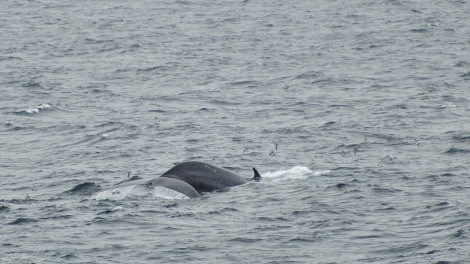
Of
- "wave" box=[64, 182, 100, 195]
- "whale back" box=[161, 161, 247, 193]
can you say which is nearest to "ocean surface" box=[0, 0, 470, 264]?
"wave" box=[64, 182, 100, 195]

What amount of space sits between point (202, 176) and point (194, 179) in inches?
11.9

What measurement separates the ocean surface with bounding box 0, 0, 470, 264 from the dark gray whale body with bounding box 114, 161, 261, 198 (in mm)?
538

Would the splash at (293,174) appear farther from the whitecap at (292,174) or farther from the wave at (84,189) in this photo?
the wave at (84,189)

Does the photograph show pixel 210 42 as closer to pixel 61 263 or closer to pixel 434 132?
pixel 434 132

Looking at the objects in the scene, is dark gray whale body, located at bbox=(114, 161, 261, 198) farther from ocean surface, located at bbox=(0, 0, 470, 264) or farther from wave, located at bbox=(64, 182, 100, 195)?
wave, located at bbox=(64, 182, 100, 195)

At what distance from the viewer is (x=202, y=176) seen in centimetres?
2934

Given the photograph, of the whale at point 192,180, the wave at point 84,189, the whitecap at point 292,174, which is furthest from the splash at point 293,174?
the wave at point 84,189

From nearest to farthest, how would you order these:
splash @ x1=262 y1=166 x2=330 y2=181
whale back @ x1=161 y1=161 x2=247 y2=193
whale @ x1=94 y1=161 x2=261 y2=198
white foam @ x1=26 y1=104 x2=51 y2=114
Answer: whale @ x1=94 y1=161 x2=261 y2=198 → whale back @ x1=161 y1=161 x2=247 y2=193 → splash @ x1=262 y1=166 x2=330 y2=181 → white foam @ x1=26 y1=104 x2=51 y2=114

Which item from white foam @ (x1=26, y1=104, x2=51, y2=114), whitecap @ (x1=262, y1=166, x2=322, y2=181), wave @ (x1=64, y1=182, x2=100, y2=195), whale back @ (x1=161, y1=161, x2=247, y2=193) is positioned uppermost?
whale back @ (x1=161, y1=161, x2=247, y2=193)

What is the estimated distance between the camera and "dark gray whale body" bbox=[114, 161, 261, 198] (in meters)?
28.4

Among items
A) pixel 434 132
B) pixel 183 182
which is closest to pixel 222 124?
pixel 434 132

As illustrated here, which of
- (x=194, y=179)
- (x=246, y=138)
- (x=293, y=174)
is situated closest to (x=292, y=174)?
(x=293, y=174)

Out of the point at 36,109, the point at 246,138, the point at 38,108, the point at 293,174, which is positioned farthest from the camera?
the point at 38,108

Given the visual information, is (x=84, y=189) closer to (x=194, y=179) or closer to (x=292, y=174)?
(x=194, y=179)
